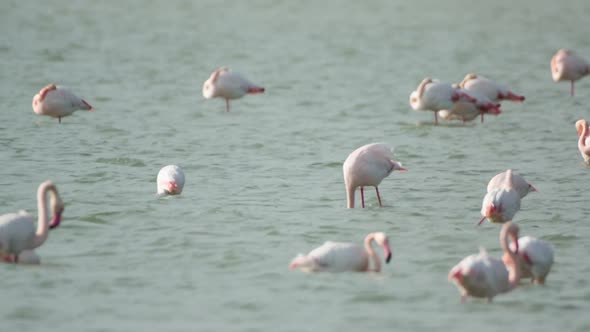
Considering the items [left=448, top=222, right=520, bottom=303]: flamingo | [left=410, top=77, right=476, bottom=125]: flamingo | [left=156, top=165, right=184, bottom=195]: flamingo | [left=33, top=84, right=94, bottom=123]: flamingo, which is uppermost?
[left=33, top=84, right=94, bottom=123]: flamingo

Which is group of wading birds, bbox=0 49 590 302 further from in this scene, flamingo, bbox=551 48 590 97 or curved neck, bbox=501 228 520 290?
flamingo, bbox=551 48 590 97

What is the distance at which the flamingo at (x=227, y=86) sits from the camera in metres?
17.3

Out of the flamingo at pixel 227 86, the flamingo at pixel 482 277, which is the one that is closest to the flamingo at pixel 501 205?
the flamingo at pixel 482 277

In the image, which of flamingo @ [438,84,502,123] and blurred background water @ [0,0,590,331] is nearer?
blurred background water @ [0,0,590,331]

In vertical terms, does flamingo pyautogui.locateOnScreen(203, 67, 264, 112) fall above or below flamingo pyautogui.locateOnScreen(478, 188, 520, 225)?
above

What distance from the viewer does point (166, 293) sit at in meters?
8.17

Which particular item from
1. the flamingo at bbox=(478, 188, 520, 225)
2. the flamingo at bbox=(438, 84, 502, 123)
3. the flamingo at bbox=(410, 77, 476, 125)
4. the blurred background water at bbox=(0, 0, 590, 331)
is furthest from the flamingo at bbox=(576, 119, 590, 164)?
the flamingo at bbox=(478, 188, 520, 225)

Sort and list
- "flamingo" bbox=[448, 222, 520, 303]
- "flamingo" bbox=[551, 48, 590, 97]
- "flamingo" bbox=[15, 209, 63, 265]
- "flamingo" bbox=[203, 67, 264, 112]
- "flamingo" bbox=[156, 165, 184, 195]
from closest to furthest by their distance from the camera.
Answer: "flamingo" bbox=[448, 222, 520, 303] < "flamingo" bbox=[15, 209, 63, 265] < "flamingo" bbox=[156, 165, 184, 195] < "flamingo" bbox=[203, 67, 264, 112] < "flamingo" bbox=[551, 48, 590, 97]

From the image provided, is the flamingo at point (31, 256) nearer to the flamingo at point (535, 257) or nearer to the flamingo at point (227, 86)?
the flamingo at point (535, 257)

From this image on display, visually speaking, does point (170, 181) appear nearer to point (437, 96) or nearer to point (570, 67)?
point (437, 96)

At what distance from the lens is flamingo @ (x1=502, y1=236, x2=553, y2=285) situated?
8.11 m

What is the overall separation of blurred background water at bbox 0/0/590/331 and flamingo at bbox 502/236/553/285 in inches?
4.5

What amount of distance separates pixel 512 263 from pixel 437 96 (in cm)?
729

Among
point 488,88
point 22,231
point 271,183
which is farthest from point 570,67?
point 22,231
